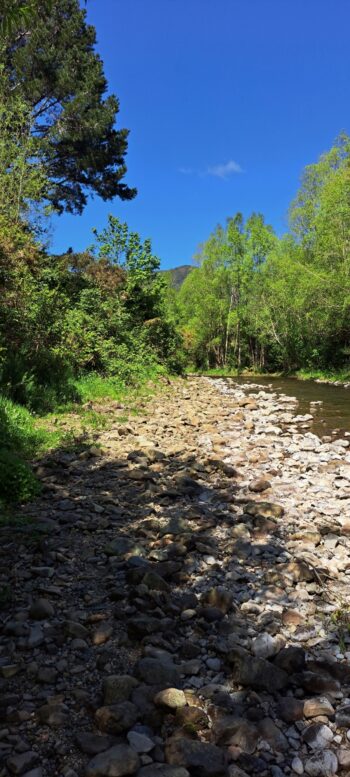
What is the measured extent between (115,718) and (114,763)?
295 millimetres

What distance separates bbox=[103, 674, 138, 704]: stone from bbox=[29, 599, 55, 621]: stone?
3.02 ft

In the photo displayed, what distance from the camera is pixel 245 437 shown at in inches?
418

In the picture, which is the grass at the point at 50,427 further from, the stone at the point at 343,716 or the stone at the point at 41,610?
the stone at the point at 343,716

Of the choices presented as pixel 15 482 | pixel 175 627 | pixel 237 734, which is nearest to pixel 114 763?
A: pixel 237 734

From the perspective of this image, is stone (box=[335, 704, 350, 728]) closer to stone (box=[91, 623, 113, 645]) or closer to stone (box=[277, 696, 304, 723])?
stone (box=[277, 696, 304, 723])

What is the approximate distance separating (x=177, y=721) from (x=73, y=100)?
28422 mm

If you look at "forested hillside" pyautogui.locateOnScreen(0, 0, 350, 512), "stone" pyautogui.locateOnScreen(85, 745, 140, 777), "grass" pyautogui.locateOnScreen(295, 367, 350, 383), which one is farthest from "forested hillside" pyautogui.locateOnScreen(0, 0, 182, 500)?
"grass" pyautogui.locateOnScreen(295, 367, 350, 383)

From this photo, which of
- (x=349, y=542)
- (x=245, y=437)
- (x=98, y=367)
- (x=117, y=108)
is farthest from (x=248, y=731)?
(x=117, y=108)

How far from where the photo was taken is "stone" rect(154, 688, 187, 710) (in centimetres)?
258

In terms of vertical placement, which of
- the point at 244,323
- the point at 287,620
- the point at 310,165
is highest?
the point at 310,165

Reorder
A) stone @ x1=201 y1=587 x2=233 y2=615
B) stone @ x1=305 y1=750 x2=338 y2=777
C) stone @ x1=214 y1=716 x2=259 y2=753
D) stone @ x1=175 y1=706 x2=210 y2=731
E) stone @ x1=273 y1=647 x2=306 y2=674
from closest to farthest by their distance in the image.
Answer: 1. stone @ x1=305 y1=750 x2=338 y2=777
2. stone @ x1=214 y1=716 x2=259 y2=753
3. stone @ x1=175 y1=706 x2=210 y2=731
4. stone @ x1=273 y1=647 x2=306 y2=674
5. stone @ x1=201 y1=587 x2=233 y2=615

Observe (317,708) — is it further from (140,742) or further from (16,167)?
(16,167)

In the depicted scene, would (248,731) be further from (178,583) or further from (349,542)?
(349,542)

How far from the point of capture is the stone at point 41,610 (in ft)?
11.3
